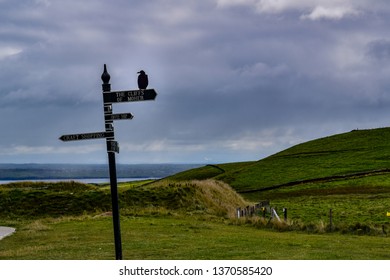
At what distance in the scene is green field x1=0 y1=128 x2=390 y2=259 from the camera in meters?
25.6

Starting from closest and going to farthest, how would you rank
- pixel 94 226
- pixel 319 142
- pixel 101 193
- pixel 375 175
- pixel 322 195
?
pixel 94 226
pixel 101 193
pixel 322 195
pixel 375 175
pixel 319 142

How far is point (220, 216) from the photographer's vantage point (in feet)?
154

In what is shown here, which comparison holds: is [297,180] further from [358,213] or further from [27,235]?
[27,235]

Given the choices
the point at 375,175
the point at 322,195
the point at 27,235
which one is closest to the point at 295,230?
the point at 27,235

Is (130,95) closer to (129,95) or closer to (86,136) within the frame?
(129,95)

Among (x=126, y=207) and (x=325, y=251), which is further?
(x=126, y=207)

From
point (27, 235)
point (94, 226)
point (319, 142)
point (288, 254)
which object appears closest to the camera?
point (288, 254)

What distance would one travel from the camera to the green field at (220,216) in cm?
2563

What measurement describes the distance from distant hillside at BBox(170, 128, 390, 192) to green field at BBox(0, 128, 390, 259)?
325 mm

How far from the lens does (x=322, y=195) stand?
266ft

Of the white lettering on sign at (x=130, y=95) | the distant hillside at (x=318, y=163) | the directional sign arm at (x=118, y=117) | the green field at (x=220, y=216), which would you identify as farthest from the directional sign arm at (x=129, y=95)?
the distant hillside at (x=318, y=163)

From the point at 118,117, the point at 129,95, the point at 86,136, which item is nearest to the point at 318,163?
the point at 86,136

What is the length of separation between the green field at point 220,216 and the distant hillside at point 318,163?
33 centimetres

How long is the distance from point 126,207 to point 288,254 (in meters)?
31.7
